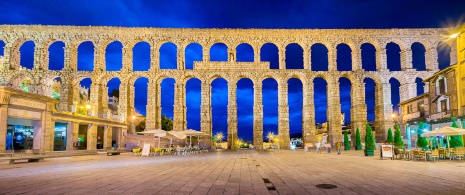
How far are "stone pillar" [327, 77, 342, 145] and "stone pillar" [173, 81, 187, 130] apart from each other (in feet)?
76.0

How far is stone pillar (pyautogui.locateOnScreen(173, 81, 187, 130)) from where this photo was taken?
53812 mm

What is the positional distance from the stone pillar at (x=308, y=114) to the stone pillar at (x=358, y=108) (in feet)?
22.4

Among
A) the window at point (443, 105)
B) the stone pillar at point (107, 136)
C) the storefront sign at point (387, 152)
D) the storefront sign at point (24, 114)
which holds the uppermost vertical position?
the window at point (443, 105)

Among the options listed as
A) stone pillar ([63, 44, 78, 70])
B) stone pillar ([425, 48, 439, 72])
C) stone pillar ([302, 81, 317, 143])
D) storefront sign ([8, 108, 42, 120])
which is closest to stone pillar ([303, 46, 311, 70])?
stone pillar ([302, 81, 317, 143])

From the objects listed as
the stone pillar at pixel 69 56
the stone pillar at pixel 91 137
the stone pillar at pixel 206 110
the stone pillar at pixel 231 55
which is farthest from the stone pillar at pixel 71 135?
the stone pillar at pixel 231 55

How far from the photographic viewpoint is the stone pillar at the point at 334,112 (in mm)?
54344

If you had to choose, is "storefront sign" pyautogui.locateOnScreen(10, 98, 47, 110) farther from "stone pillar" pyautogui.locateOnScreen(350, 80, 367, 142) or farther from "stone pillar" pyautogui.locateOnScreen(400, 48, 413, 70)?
"stone pillar" pyautogui.locateOnScreen(400, 48, 413, 70)

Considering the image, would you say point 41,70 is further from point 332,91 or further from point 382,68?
point 382,68

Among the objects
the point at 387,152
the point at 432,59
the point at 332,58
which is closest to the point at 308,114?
the point at 332,58

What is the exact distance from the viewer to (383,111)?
54969 millimetres

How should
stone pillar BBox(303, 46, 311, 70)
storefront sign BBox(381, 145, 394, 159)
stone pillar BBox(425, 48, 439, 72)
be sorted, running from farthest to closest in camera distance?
stone pillar BBox(303, 46, 311, 70) < stone pillar BBox(425, 48, 439, 72) < storefront sign BBox(381, 145, 394, 159)

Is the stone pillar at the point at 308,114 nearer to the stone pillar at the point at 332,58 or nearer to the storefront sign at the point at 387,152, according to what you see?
the stone pillar at the point at 332,58

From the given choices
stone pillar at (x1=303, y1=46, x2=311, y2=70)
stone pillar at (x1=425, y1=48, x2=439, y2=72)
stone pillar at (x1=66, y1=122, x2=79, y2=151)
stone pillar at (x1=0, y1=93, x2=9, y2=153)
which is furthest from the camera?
stone pillar at (x1=303, y1=46, x2=311, y2=70)

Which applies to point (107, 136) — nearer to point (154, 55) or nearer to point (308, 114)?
point (154, 55)
